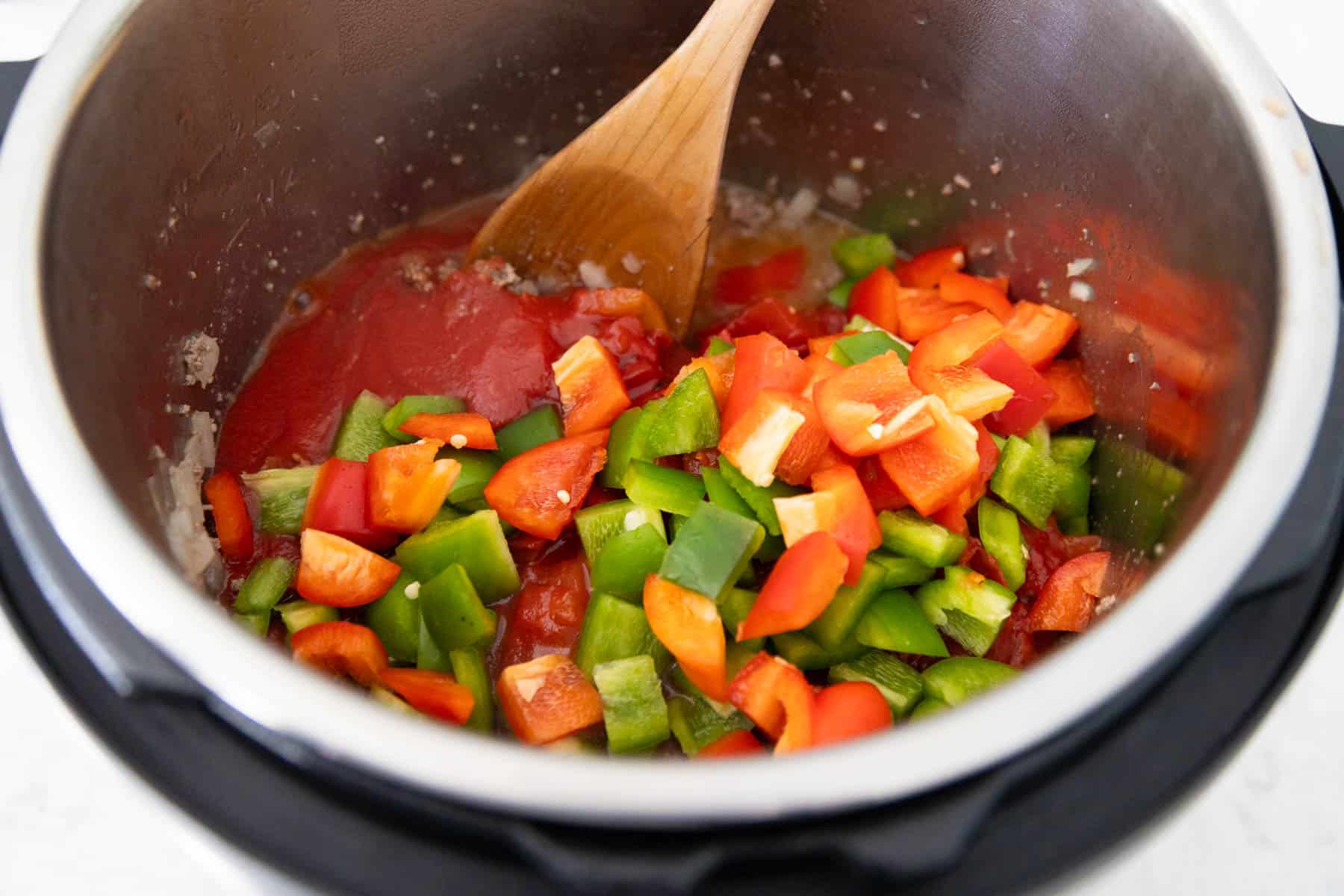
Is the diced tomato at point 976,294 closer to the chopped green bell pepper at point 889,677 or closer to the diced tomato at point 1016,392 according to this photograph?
the diced tomato at point 1016,392

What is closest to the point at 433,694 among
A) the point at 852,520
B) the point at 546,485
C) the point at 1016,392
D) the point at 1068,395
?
the point at 546,485

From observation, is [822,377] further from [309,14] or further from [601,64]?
[309,14]

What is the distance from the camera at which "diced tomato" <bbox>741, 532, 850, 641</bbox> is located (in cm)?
141

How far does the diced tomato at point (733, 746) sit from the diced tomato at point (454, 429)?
56 centimetres

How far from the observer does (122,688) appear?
102 centimetres

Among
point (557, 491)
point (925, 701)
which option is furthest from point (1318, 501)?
point (557, 491)

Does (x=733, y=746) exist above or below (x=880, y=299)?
below

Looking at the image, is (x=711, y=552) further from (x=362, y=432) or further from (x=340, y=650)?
(x=362, y=432)

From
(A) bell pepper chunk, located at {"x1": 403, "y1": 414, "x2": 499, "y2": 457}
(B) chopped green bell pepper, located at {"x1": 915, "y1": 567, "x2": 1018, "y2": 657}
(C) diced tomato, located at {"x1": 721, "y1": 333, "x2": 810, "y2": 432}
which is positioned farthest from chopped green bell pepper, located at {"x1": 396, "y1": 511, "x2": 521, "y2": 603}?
(B) chopped green bell pepper, located at {"x1": 915, "y1": 567, "x2": 1018, "y2": 657}

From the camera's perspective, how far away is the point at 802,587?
55.6 inches

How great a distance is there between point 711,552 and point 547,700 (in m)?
0.29

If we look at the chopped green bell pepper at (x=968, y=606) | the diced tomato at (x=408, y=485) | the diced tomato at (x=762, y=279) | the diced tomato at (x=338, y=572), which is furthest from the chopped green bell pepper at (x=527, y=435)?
the chopped green bell pepper at (x=968, y=606)

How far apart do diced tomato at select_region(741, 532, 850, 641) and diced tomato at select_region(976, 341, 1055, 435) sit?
0.46m

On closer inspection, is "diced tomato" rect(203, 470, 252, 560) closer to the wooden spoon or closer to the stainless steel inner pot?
the stainless steel inner pot
